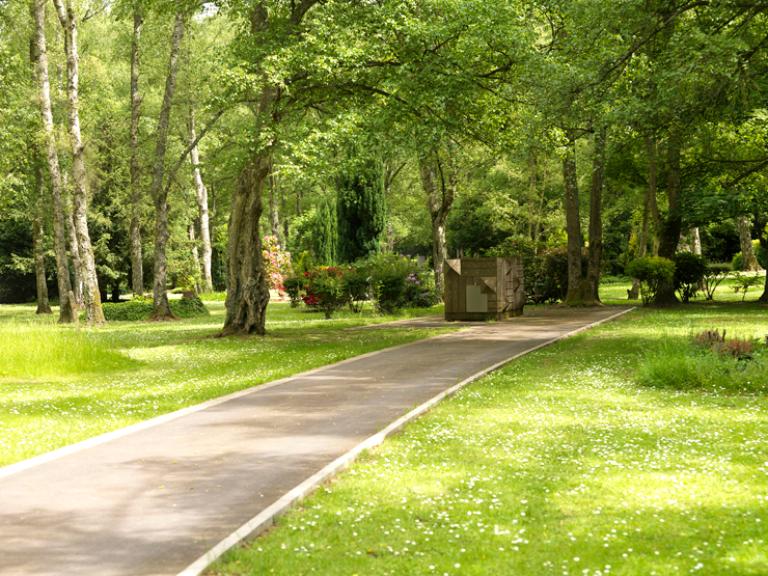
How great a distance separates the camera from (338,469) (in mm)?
7746

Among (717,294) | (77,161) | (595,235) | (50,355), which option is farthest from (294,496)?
(717,294)

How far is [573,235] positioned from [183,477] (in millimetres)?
25469

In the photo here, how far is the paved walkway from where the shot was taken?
5.65 m

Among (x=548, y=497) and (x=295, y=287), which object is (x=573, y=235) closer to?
(x=295, y=287)

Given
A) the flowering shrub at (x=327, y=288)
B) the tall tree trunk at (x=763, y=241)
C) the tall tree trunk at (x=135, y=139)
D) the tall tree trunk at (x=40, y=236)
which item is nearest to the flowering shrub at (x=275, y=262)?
the tall tree trunk at (x=135, y=139)

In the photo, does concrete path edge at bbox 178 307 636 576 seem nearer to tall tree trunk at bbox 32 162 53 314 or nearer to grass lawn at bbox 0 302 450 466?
grass lawn at bbox 0 302 450 466

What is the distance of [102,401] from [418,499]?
6813 mm

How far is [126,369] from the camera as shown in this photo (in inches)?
637

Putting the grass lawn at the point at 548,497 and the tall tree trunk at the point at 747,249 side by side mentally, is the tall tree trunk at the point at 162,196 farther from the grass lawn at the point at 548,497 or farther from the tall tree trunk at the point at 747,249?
the tall tree trunk at the point at 747,249

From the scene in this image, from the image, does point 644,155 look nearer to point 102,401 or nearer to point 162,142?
point 162,142

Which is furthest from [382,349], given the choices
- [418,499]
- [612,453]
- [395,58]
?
[418,499]

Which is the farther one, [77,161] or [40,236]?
[40,236]

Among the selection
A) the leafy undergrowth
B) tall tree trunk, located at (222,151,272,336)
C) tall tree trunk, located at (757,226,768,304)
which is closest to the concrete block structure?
tall tree trunk, located at (222,151,272,336)

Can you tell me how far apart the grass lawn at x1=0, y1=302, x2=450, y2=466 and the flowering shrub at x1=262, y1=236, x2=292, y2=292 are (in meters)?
17.4
